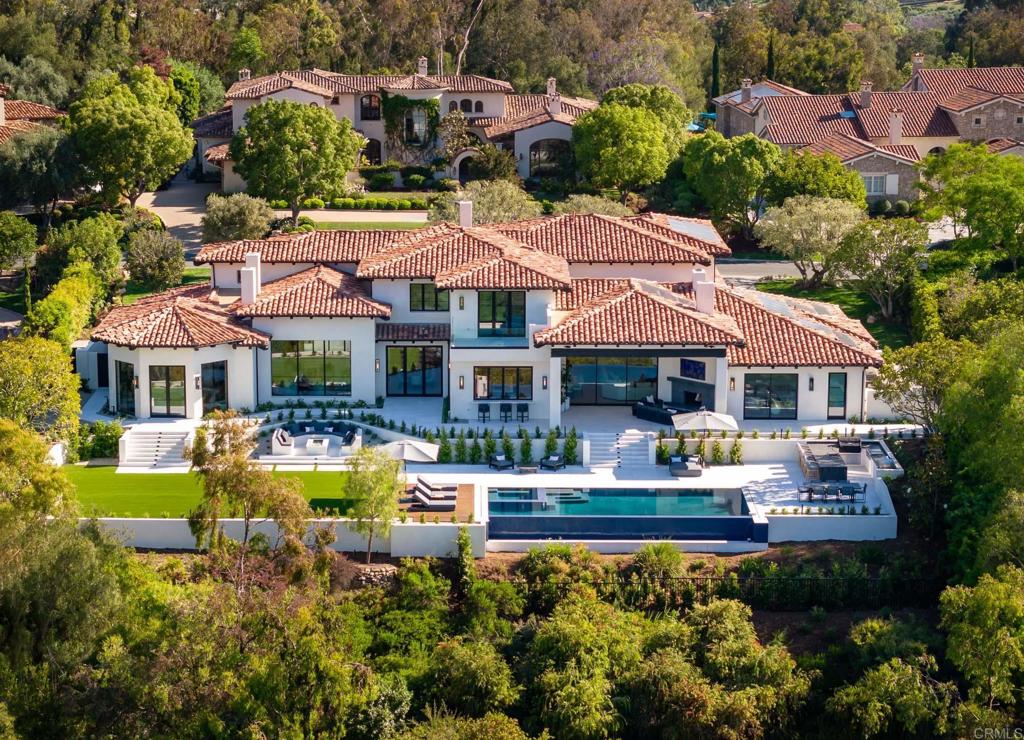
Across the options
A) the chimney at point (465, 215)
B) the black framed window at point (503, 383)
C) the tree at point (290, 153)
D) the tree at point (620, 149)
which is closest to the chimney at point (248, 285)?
the black framed window at point (503, 383)

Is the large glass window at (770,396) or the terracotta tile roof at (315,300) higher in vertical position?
the terracotta tile roof at (315,300)

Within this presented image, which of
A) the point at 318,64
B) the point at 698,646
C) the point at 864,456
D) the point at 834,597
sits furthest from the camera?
the point at 318,64

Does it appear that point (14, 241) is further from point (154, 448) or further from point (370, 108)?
point (370, 108)

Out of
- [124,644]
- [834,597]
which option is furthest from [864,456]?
[124,644]

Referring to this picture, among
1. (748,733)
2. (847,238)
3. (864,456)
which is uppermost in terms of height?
(847,238)

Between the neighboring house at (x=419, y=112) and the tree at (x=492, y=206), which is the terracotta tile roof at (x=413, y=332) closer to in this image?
the tree at (x=492, y=206)

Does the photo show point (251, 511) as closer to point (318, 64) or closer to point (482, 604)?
point (482, 604)

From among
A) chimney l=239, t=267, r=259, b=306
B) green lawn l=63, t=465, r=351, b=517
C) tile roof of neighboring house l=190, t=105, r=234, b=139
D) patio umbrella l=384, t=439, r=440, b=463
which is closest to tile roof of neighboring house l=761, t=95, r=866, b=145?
tile roof of neighboring house l=190, t=105, r=234, b=139
